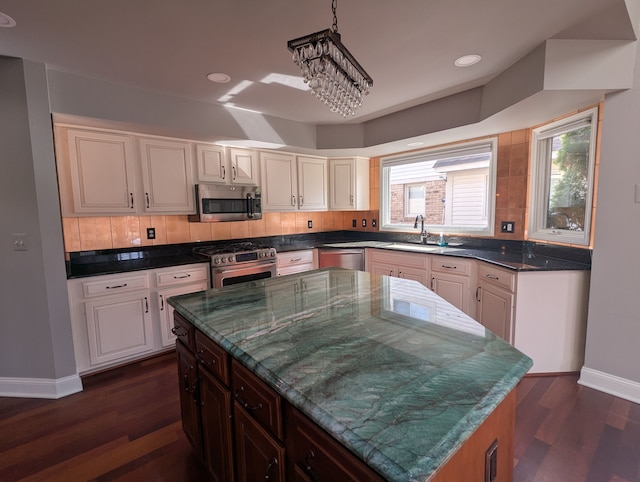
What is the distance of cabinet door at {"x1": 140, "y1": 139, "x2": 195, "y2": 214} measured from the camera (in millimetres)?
2871

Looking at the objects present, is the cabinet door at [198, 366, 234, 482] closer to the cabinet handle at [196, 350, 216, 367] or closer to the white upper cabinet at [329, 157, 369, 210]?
the cabinet handle at [196, 350, 216, 367]

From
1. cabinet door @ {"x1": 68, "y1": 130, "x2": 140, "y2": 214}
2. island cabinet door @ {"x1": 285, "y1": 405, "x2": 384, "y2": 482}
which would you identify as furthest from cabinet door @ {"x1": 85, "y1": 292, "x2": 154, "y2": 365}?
island cabinet door @ {"x1": 285, "y1": 405, "x2": 384, "y2": 482}

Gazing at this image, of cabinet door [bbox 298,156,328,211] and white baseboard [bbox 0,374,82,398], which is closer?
white baseboard [bbox 0,374,82,398]

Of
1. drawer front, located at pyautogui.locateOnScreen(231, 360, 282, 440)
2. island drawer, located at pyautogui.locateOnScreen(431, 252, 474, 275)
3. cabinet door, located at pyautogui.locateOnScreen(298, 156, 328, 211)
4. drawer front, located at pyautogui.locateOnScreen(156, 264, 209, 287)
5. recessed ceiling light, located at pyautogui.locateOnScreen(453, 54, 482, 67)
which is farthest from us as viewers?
cabinet door, located at pyautogui.locateOnScreen(298, 156, 328, 211)

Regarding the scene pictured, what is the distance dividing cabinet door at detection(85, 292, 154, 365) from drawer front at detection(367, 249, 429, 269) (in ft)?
8.09

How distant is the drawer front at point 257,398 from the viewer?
3.08 feet

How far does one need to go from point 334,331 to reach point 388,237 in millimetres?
3261

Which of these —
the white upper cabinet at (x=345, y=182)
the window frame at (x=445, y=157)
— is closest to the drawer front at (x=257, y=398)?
the window frame at (x=445, y=157)

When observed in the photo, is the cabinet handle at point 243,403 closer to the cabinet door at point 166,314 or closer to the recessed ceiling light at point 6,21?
the cabinet door at point 166,314

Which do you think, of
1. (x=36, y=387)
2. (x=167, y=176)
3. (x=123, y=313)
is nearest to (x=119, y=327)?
(x=123, y=313)

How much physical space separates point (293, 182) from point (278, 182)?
214 mm

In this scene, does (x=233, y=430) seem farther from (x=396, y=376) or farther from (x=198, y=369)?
(x=396, y=376)

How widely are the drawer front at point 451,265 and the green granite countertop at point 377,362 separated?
1.52 metres

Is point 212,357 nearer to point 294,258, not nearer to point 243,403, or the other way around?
point 243,403
